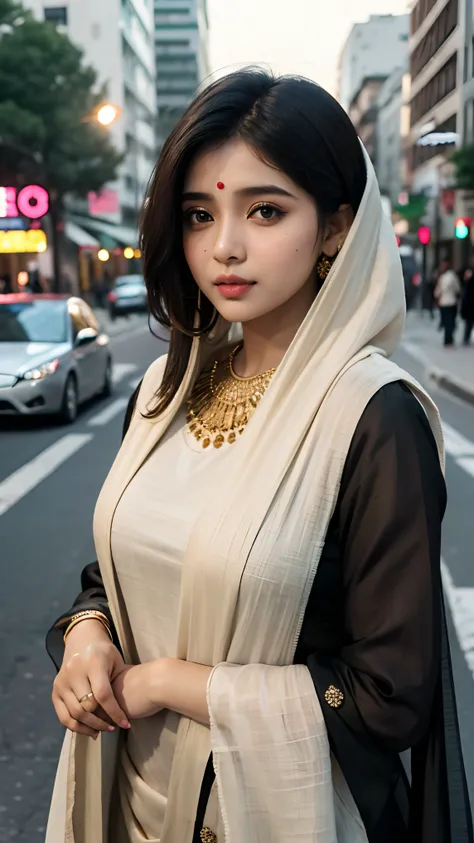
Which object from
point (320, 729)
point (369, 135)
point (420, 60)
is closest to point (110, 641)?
point (320, 729)

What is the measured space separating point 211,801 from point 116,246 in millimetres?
59010

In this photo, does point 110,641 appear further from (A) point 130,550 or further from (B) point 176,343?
(B) point 176,343

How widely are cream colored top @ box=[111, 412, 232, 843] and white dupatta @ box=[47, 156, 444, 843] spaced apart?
0.06m

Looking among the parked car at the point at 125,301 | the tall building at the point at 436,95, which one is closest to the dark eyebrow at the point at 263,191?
the tall building at the point at 436,95

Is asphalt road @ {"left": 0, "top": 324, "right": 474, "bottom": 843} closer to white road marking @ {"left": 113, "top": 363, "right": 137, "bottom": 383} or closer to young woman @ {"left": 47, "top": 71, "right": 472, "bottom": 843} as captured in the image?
young woman @ {"left": 47, "top": 71, "right": 472, "bottom": 843}

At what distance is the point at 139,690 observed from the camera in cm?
135

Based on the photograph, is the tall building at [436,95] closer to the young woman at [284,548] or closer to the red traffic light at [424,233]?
the red traffic light at [424,233]

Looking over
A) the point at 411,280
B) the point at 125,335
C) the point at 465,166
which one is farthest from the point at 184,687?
the point at 411,280

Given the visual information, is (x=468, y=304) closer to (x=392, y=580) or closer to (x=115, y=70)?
(x=392, y=580)

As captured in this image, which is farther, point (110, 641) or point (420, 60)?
point (420, 60)

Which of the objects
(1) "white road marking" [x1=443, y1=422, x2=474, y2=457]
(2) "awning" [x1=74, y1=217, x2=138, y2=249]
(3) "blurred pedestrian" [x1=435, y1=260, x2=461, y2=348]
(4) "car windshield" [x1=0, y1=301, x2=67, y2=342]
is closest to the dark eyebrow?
(1) "white road marking" [x1=443, y1=422, x2=474, y2=457]

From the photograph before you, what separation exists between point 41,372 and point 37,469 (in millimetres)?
2212

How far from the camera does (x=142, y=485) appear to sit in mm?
1476

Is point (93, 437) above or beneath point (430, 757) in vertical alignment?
beneath
